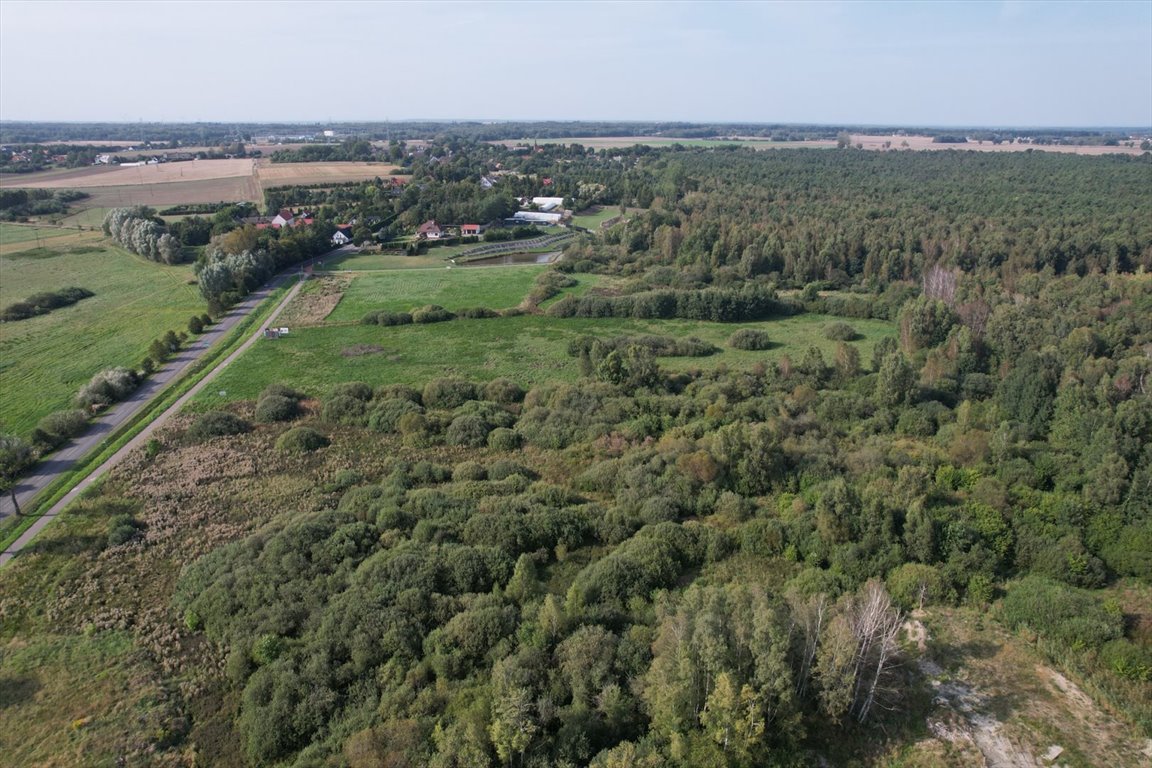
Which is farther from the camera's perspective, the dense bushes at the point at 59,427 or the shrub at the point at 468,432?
the shrub at the point at 468,432

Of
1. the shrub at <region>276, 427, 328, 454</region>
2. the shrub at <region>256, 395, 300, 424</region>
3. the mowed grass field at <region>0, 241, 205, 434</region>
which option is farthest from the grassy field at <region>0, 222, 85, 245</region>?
the shrub at <region>276, 427, 328, 454</region>

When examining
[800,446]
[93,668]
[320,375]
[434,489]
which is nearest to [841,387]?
[800,446]

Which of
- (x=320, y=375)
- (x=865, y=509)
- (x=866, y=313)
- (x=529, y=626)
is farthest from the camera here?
(x=866, y=313)

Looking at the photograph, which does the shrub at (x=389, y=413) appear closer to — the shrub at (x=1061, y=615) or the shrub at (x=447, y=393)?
the shrub at (x=447, y=393)

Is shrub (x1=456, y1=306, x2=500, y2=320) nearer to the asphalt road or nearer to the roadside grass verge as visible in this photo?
the roadside grass verge

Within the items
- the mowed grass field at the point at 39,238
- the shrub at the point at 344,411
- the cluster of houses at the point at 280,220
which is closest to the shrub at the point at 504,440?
the shrub at the point at 344,411

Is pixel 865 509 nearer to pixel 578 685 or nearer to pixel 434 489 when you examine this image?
pixel 578 685
